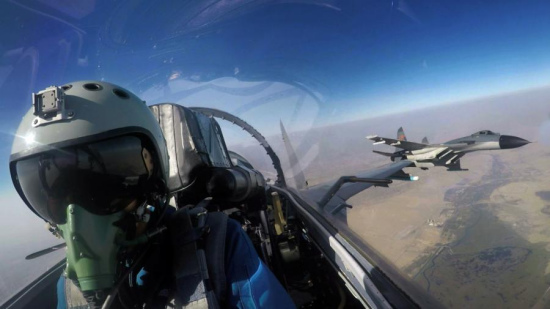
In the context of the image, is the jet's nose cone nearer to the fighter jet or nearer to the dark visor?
the fighter jet

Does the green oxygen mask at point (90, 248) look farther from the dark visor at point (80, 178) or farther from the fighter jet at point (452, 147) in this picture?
the fighter jet at point (452, 147)

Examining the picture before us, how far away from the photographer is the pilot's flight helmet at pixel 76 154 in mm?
944

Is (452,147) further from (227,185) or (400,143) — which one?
(227,185)

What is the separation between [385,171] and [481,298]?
31.4m

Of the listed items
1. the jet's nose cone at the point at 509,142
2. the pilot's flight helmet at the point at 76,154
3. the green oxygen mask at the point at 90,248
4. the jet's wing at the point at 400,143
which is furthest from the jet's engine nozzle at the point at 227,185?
the jet's nose cone at the point at 509,142

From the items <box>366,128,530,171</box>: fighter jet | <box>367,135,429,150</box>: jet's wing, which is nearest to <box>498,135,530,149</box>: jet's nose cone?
<box>366,128,530,171</box>: fighter jet

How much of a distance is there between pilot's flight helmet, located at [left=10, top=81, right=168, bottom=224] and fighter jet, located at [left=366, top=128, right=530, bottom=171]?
12241 millimetres

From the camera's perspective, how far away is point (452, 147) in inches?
483

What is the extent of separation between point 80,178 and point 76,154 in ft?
0.33

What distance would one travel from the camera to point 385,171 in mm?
7562

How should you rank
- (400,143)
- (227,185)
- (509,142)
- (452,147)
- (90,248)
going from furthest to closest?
(400,143), (452,147), (509,142), (227,185), (90,248)

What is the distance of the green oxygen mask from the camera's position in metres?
0.84

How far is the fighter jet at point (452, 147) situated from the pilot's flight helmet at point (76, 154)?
12.2 meters

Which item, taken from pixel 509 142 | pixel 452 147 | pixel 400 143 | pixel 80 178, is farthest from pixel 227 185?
pixel 509 142
